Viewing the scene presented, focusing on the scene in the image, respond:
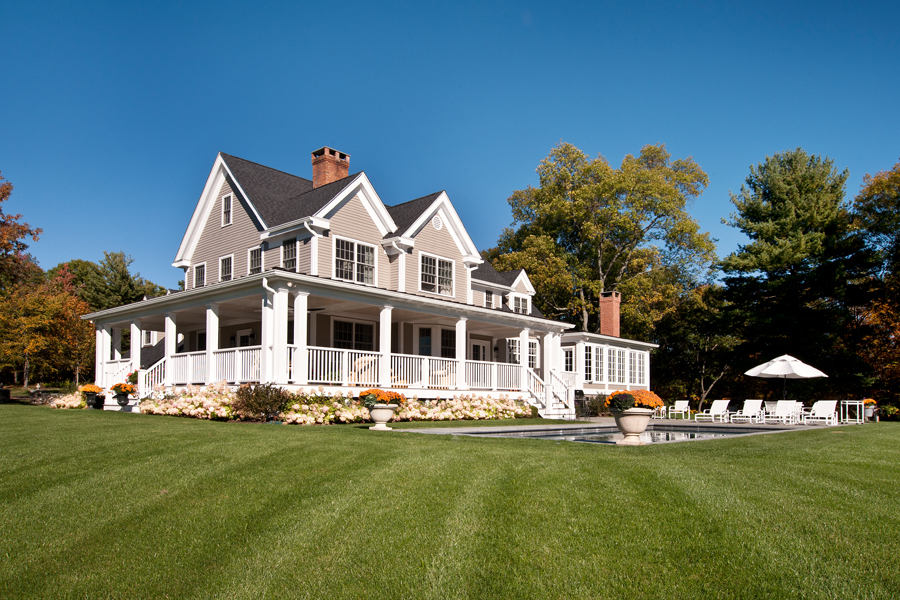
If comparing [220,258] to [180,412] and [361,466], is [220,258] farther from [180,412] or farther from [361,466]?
[361,466]

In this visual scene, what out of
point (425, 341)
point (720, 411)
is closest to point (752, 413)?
point (720, 411)

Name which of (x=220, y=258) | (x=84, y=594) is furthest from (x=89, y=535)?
(x=220, y=258)

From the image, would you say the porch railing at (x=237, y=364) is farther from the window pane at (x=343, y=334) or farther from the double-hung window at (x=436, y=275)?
the double-hung window at (x=436, y=275)

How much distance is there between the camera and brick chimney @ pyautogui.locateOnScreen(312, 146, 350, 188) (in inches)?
980

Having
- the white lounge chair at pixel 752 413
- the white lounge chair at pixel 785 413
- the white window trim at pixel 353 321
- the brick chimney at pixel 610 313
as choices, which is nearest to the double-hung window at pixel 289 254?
the white window trim at pixel 353 321

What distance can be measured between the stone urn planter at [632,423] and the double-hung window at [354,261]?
12051 mm

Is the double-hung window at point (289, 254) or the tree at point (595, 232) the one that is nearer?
the double-hung window at point (289, 254)

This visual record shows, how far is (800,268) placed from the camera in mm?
31500

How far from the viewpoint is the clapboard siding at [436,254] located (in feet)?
75.6

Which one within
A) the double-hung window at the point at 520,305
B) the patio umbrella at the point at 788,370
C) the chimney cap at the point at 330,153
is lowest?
the patio umbrella at the point at 788,370

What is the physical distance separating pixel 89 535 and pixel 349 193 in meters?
16.9

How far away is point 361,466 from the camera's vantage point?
7758 millimetres

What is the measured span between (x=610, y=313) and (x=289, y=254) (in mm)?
17838

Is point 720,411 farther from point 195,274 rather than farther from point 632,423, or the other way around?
point 195,274
